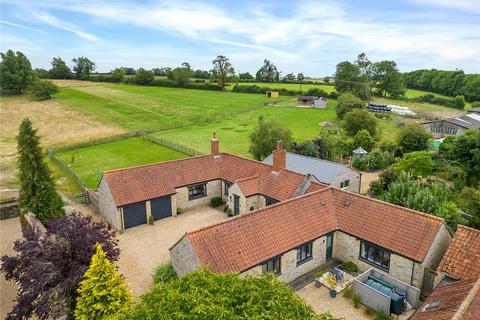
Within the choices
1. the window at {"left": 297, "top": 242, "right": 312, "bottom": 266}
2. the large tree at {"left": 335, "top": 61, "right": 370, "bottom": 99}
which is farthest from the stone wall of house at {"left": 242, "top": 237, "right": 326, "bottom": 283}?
the large tree at {"left": 335, "top": 61, "right": 370, "bottom": 99}

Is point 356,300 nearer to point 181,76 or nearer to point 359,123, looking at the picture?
point 359,123

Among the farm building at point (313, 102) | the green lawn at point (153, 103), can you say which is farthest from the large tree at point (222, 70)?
the farm building at point (313, 102)

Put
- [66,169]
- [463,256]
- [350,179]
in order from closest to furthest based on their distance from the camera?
[463,256] < [350,179] < [66,169]

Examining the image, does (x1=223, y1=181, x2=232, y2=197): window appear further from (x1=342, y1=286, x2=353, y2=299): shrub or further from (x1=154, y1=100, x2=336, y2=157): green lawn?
(x1=154, y1=100, x2=336, y2=157): green lawn

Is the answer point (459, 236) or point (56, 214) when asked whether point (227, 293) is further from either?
point (56, 214)

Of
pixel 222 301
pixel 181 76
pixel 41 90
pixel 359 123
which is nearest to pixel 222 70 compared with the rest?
pixel 181 76

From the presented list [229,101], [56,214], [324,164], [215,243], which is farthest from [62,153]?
[229,101]
